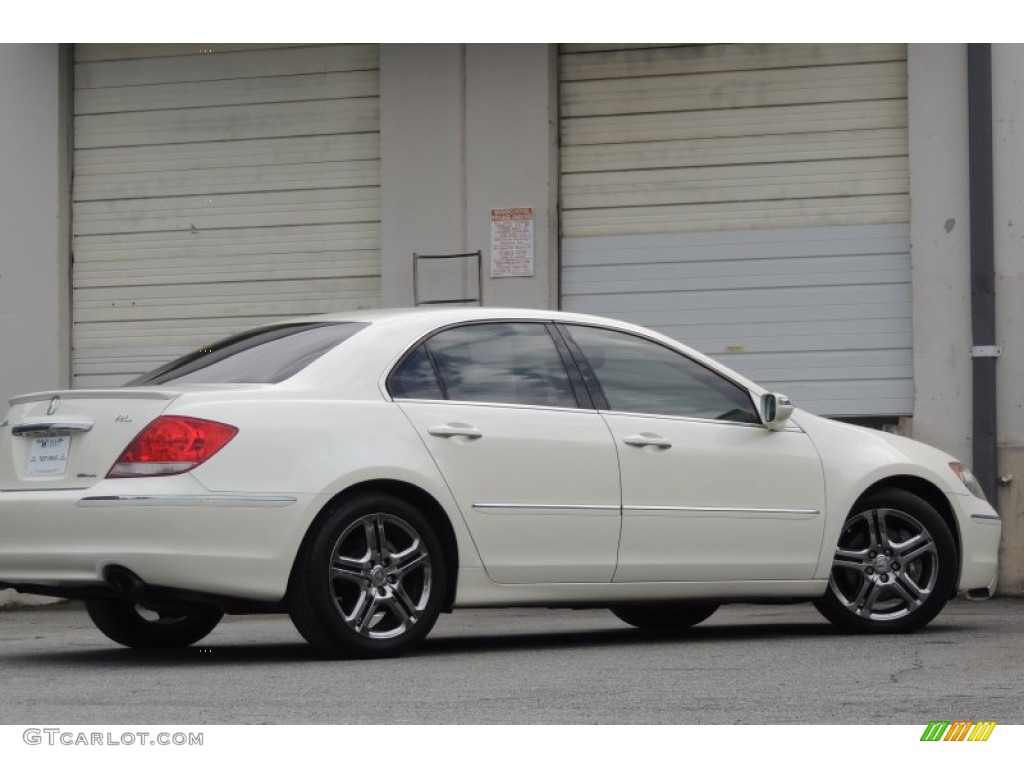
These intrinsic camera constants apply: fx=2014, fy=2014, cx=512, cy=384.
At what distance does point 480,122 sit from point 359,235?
1273 millimetres

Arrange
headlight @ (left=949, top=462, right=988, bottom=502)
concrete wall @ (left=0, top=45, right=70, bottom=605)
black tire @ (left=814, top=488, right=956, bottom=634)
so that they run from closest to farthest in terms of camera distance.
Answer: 1. black tire @ (left=814, top=488, right=956, bottom=634)
2. headlight @ (left=949, top=462, right=988, bottom=502)
3. concrete wall @ (left=0, top=45, right=70, bottom=605)

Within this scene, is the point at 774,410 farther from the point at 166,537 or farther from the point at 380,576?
the point at 166,537

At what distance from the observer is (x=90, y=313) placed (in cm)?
1584

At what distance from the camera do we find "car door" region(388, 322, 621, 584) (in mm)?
7949

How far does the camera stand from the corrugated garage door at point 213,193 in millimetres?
15383

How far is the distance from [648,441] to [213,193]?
791 cm

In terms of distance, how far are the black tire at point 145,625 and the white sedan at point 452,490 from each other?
1cm

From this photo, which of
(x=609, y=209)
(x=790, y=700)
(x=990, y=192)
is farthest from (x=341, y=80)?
(x=790, y=700)

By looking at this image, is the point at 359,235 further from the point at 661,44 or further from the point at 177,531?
the point at 177,531

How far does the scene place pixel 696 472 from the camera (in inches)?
339

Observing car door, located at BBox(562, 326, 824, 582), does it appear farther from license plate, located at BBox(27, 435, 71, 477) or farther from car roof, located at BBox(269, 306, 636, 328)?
license plate, located at BBox(27, 435, 71, 477)

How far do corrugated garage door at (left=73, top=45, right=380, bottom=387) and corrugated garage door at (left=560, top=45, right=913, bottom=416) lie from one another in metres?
1.73

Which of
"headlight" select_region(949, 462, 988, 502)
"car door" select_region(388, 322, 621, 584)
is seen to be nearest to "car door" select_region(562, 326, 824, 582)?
"car door" select_region(388, 322, 621, 584)
